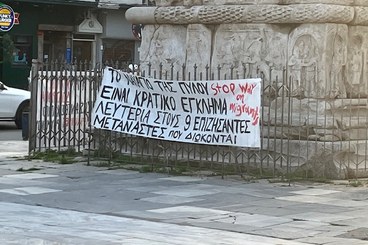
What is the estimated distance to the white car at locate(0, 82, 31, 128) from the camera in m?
25.8

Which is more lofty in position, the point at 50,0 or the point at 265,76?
the point at 50,0

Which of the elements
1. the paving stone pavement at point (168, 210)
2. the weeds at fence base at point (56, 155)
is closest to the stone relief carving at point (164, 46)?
the weeds at fence base at point (56, 155)

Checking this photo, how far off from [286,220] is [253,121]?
384 cm

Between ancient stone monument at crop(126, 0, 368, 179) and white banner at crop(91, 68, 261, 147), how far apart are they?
547 mm

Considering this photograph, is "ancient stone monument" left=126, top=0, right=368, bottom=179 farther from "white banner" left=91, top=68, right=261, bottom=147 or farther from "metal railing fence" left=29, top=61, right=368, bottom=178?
"white banner" left=91, top=68, right=261, bottom=147

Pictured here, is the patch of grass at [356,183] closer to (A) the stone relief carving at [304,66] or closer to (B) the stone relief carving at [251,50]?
(A) the stone relief carving at [304,66]

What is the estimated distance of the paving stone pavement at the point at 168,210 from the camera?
9.73m

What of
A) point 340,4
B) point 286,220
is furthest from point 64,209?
point 340,4

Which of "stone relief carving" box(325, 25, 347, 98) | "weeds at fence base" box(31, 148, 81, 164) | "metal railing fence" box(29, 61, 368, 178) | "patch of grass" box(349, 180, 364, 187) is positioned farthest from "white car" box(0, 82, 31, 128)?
"patch of grass" box(349, 180, 364, 187)

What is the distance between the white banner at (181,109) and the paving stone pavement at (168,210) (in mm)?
853

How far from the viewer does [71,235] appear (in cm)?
958

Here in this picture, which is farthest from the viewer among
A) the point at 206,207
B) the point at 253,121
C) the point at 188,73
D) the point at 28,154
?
the point at 28,154

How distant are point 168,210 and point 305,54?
15.5 ft

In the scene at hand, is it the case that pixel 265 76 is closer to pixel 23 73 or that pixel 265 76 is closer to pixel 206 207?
pixel 206 207
